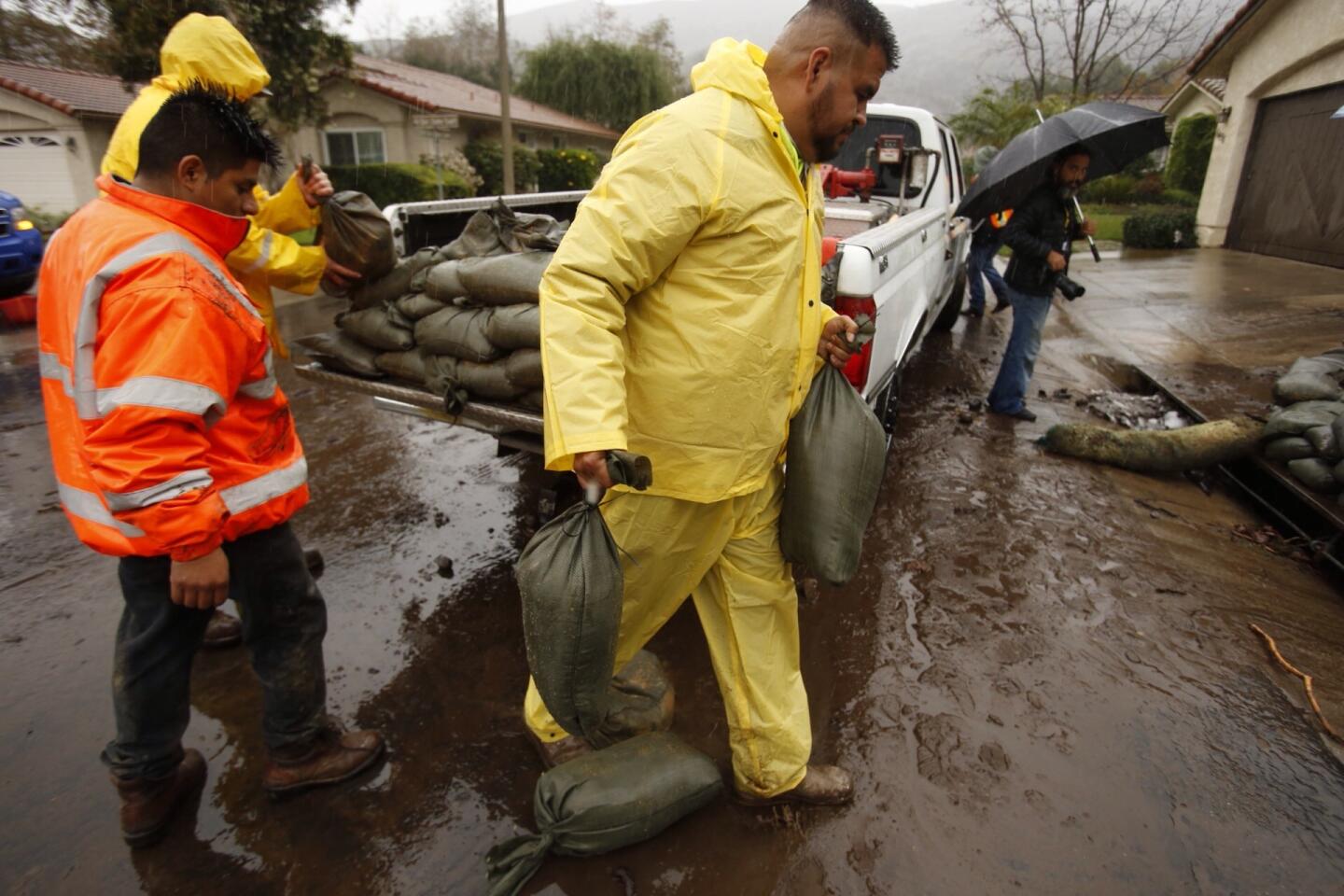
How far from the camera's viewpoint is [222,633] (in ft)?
9.50

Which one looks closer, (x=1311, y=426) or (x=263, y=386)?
(x=263, y=386)

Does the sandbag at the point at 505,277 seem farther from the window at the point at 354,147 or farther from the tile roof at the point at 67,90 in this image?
the window at the point at 354,147

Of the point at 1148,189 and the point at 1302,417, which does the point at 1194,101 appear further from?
the point at 1302,417

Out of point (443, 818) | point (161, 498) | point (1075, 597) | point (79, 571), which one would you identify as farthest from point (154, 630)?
point (1075, 597)

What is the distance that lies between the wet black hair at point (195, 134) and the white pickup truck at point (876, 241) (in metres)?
1.23

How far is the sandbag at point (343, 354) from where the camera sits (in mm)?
3266

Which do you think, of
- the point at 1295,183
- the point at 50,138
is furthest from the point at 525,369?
the point at 50,138

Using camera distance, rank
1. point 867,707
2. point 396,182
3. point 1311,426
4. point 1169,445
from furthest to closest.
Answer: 1. point 396,182
2. point 1169,445
3. point 1311,426
4. point 867,707

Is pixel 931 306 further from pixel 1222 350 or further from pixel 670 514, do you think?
pixel 670 514

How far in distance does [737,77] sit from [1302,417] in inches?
165

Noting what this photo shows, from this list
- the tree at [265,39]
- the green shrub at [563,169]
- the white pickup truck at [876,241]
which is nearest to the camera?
the white pickup truck at [876,241]

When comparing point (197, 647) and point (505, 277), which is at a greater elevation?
point (505, 277)

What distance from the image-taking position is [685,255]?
166cm

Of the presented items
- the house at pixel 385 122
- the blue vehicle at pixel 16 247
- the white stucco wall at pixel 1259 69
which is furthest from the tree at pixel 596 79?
the blue vehicle at pixel 16 247
